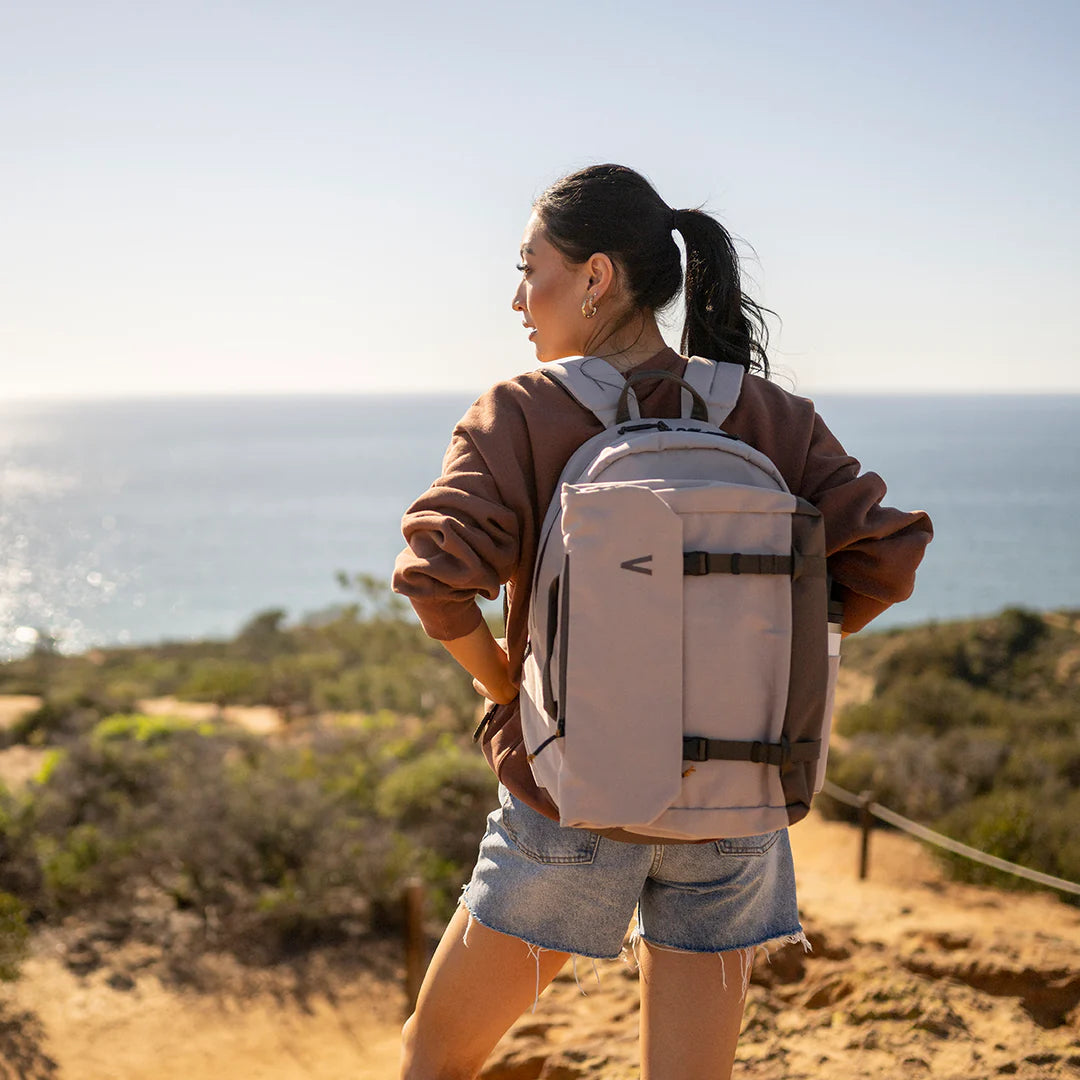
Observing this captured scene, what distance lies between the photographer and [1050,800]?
23.3ft

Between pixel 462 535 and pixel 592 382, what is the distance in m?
0.33

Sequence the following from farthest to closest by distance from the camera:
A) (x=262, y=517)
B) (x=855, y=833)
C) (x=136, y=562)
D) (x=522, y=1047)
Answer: (x=262, y=517)
(x=136, y=562)
(x=855, y=833)
(x=522, y=1047)

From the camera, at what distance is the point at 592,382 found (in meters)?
1.52

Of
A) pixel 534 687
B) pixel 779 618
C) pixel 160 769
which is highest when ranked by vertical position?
pixel 779 618

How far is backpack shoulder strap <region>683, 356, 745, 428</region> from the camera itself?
154 centimetres

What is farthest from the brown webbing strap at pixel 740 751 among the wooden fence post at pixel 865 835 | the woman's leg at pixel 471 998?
the wooden fence post at pixel 865 835

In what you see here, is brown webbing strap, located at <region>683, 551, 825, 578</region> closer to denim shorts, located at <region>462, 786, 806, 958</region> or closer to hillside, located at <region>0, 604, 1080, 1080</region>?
denim shorts, located at <region>462, 786, 806, 958</region>

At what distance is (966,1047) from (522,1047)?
1.35 metres

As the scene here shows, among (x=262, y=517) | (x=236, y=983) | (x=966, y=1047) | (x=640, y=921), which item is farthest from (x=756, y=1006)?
(x=262, y=517)

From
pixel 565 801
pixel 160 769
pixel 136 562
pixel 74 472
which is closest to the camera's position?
pixel 565 801

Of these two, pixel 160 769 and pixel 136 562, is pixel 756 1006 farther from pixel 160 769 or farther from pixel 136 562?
pixel 136 562

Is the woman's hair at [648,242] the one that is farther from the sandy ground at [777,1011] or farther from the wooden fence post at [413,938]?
the wooden fence post at [413,938]

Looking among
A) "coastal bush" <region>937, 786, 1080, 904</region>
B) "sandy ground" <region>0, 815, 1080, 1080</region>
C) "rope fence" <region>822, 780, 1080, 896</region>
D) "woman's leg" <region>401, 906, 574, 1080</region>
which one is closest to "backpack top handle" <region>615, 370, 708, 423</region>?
"woman's leg" <region>401, 906, 574, 1080</region>

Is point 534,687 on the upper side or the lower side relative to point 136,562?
upper
